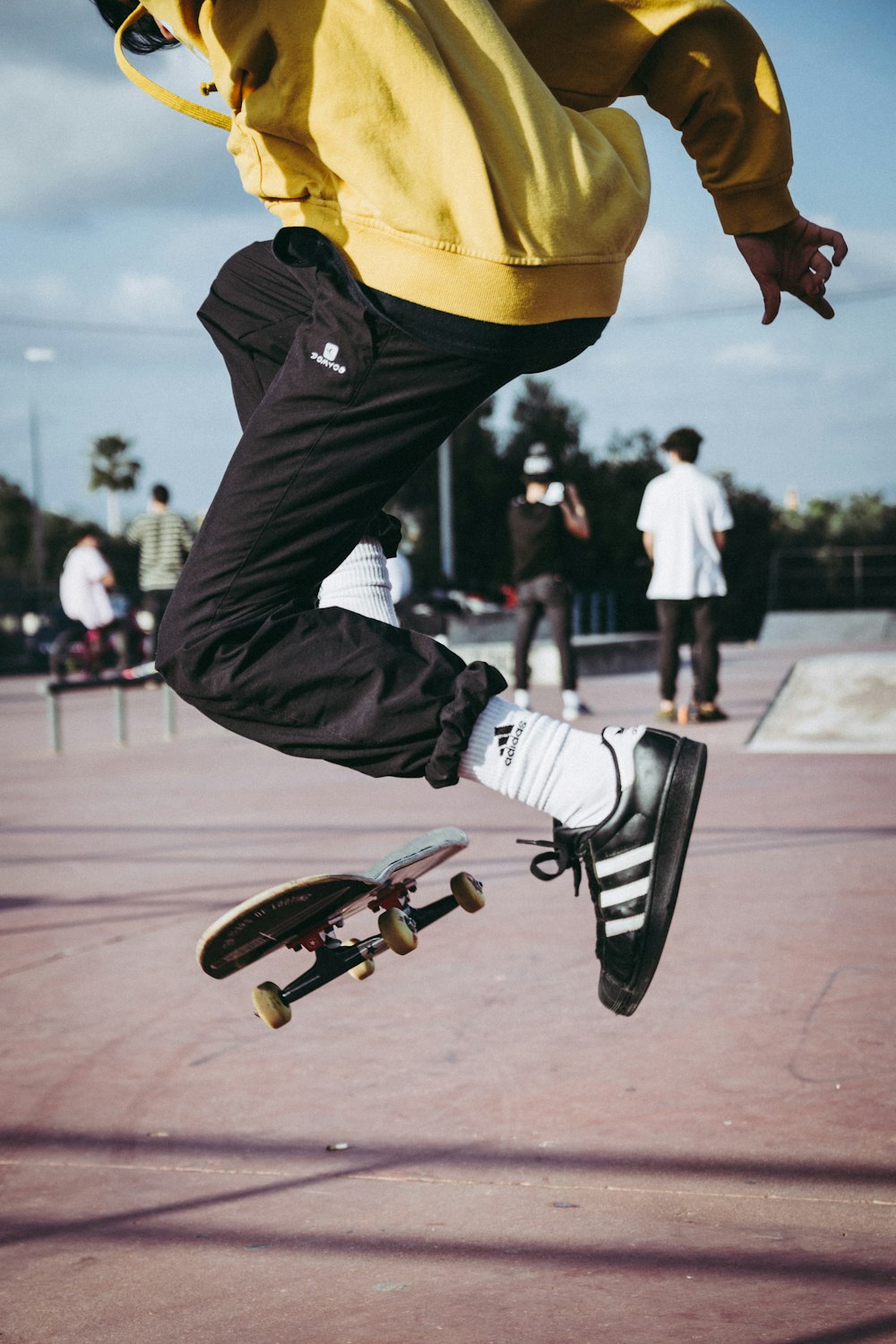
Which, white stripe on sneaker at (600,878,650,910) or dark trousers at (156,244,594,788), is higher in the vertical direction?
dark trousers at (156,244,594,788)

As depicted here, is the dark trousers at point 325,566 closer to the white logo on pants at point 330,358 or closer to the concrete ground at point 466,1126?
the white logo on pants at point 330,358

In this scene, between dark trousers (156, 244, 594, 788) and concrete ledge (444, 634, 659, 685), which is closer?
dark trousers (156, 244, 594, 788)

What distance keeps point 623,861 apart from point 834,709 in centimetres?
680

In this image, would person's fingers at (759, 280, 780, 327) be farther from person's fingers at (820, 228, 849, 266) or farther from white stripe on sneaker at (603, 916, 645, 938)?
white stripe on sneaker at (603, 916, 645, 938)

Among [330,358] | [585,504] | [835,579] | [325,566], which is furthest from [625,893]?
[585,504]

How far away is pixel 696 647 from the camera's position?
9594 mm

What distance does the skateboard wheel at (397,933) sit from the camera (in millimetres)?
2162

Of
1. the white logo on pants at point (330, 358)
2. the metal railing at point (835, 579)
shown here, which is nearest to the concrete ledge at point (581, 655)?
the white logo on pants at point (330, 358)

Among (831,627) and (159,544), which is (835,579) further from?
(159,544)

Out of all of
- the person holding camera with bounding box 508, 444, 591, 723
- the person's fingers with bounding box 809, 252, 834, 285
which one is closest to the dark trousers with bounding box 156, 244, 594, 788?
the person's fingers with bounding box 809, 252, 834, 285

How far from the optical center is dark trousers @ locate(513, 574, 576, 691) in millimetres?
9922

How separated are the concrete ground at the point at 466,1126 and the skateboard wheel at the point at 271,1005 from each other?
31cm

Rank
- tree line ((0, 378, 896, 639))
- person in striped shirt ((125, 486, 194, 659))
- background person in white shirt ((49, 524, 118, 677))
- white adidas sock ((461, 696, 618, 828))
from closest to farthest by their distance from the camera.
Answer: white adidas sock ((461, 696, 618, 828)) → person in striped shirt ((125, 486, 194, 659)) → background person in white shirt ((49, 524, 118, 677)) → tree line ((0, 378, 896, 639))

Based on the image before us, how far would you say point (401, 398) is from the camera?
5.89 feet
